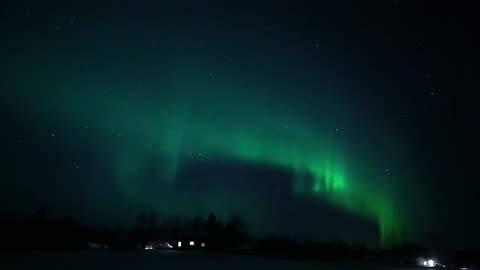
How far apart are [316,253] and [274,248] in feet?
Result: 25.8

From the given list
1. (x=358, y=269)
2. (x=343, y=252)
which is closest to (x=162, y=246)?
(x=343, y=252)

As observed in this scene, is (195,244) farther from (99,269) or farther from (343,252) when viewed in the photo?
(99,269)

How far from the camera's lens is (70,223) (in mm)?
81500

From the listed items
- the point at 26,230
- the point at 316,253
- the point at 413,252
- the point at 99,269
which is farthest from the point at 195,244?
the point at 99,269

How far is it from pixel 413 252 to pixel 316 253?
21300 millimetres

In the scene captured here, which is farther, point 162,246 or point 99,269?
point 162,246

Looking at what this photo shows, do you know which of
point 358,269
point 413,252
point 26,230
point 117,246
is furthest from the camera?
point 413,252

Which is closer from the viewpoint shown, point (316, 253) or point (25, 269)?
point (25, 269)

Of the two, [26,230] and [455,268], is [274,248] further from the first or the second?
[26,230]

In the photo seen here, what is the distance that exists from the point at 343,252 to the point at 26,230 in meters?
50.9

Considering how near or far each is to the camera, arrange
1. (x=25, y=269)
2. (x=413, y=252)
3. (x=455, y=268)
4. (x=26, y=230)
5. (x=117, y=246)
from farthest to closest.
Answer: (x=413, y=252)
(x=117, y=246)
(x=26, y=230)
(x=455, y=268)
(x=25, y=269)

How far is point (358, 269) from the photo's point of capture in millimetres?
46125

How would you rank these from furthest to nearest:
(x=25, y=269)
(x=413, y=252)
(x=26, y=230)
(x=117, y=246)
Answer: (x=413, y=252) < (x=117, y=246) < (x=26, y=230) < (x=25, y=269)

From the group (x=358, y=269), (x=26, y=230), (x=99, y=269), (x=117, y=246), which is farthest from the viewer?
(x=117, y=246)
